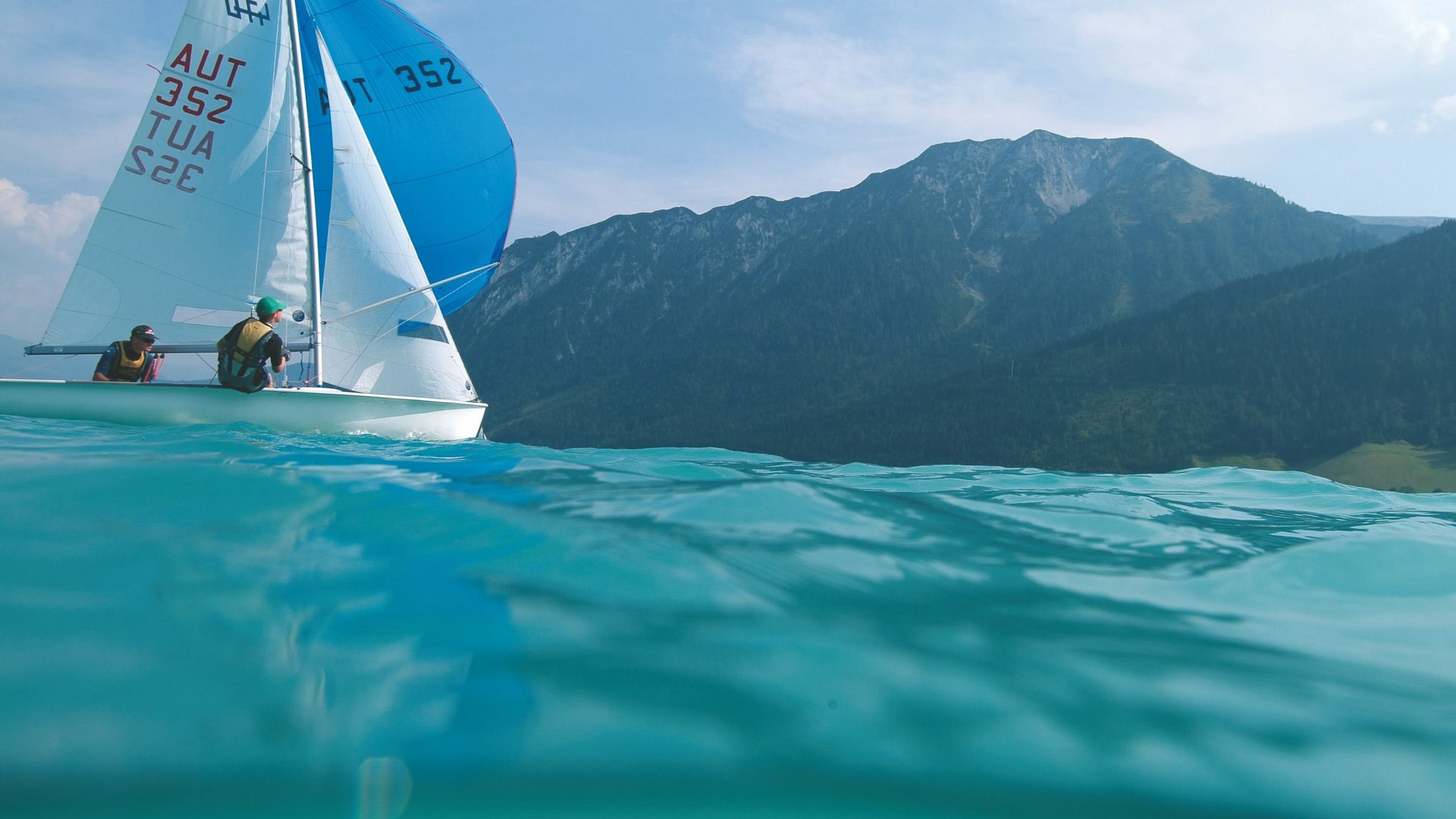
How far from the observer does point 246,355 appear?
1106cm

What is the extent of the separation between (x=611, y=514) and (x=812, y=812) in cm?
353

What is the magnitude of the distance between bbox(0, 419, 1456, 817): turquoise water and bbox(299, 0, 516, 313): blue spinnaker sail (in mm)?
17678

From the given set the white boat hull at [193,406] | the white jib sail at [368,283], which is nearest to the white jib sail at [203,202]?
the white jib sail at [368,283]

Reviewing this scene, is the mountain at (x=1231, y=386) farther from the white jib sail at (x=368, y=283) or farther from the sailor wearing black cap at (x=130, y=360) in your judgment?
the sailor wearing black cap at (x=130, y=360)

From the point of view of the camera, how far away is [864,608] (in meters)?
3.53

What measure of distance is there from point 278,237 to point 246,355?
236 inches

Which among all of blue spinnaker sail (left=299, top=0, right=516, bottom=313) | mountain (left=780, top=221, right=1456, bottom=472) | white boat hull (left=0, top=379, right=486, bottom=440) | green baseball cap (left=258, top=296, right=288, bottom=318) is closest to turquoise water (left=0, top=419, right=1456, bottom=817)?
white boat hull (left=0, top=379, right=486, bottom=440)

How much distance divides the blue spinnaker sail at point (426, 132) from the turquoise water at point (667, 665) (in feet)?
58.0

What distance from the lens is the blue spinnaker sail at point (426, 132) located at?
67.7 ft

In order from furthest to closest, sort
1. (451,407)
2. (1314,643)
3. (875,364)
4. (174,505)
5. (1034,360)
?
1. (875,364)
2. (1034,360)
3. (451,407)
4. (174,505)
5. (1314,643)

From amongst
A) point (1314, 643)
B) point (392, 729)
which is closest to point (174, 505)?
point (392, 729)

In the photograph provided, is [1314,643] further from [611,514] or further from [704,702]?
[611,514]

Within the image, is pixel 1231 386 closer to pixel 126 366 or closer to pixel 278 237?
pixel 278 237

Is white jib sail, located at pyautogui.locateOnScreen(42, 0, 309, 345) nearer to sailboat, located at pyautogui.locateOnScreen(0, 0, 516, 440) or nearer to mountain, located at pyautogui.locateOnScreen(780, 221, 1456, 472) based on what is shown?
sailboat, located at pyautogui.locateOnScreen(0, 0, 516, 440)
